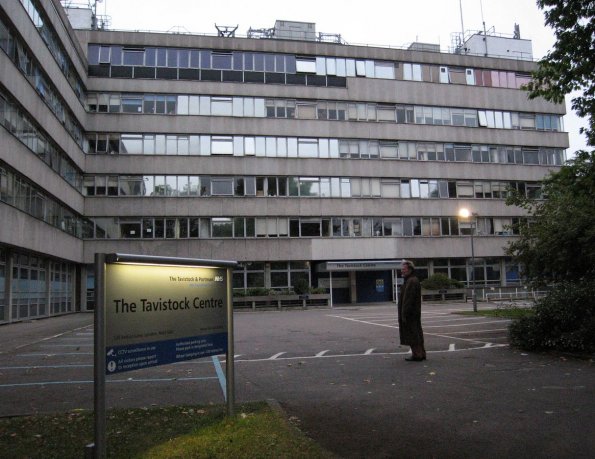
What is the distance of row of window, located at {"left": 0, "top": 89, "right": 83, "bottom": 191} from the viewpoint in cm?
2353

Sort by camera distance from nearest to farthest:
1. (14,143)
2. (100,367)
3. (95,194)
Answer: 1. (100,367)
2. (14,143)
3. (95,194)

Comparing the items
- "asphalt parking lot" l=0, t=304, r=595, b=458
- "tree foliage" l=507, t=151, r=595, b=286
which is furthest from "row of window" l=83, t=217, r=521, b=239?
"asphalt parking lot" l=0, t=304, r=595, b=458

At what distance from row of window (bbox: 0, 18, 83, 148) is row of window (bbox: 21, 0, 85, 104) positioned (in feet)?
5.83

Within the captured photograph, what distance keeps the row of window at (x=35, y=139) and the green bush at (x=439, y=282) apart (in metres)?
25.8

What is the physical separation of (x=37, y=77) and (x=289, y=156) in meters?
18.9

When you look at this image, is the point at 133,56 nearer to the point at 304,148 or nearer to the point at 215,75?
the point at 215,75

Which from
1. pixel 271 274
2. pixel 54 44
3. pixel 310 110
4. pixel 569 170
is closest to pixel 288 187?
pixel 310 110

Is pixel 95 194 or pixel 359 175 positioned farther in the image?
pixel 359 175

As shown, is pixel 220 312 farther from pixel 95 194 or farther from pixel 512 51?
pixel 512 51

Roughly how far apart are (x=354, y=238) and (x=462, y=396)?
35098 mm

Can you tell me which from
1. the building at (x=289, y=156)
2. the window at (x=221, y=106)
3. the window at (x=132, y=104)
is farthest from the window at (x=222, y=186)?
the window at (x=132, y=104)

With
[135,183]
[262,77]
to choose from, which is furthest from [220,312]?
[262,77]

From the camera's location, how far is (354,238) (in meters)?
41.9

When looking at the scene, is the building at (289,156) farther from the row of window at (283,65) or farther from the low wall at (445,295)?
the low wall at (445,295)
